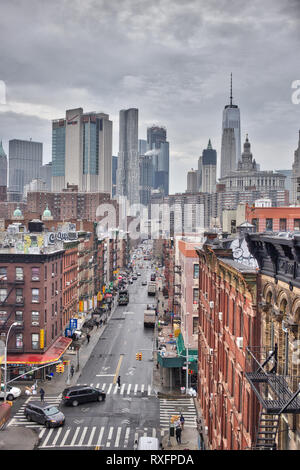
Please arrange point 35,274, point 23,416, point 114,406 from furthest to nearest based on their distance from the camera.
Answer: point 35,274, point 114,406, point 23,416

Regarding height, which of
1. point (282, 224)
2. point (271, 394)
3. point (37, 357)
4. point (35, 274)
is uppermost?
point (282, 224)

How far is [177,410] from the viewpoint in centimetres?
4253

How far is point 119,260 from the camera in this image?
17325 centimetres

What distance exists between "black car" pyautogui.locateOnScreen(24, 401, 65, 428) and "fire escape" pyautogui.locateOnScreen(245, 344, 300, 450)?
2591 cm

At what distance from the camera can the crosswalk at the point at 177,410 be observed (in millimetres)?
39219

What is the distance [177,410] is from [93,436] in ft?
30.6

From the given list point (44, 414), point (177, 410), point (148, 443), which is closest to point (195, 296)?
point (177, 410)

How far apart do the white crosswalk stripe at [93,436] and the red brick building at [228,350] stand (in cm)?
566

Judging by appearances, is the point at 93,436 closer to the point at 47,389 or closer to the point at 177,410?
the point at 177,410

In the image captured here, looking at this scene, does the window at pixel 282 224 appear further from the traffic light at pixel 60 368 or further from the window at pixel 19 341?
the window at pixel 19 341

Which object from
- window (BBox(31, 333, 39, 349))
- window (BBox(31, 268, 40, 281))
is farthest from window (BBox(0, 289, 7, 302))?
window (BBox(31, 333, 39, 349))

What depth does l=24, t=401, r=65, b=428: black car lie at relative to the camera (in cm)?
3834

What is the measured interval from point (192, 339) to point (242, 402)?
1181 inches
